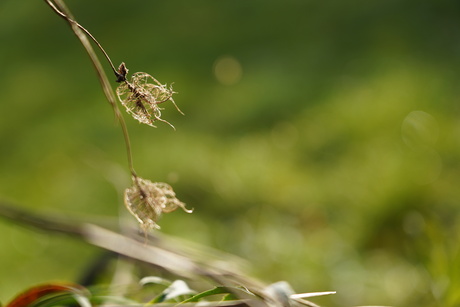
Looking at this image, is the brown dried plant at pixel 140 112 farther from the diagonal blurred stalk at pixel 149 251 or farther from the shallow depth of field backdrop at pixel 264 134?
the shallow depth of field backdrop at pixel 264 134

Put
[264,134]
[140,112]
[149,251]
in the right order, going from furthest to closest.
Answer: [264,134]
[149,251]
[140,112]

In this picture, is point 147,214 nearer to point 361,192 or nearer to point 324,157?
point 361,192

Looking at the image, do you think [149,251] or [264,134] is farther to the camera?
[264,134]

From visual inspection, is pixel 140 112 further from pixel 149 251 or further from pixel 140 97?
pixel 149 251

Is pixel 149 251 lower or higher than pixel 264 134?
lower

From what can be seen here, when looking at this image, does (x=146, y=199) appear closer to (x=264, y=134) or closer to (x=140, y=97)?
(x=140, y=97)

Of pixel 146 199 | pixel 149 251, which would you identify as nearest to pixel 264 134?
pixel 149 251

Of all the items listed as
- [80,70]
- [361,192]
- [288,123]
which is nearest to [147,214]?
[361,192]

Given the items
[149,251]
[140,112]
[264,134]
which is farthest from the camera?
[264,134]

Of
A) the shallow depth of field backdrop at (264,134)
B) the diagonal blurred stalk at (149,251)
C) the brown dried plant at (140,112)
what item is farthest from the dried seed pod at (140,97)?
the shallow depth of field backdrop at (264,134)
